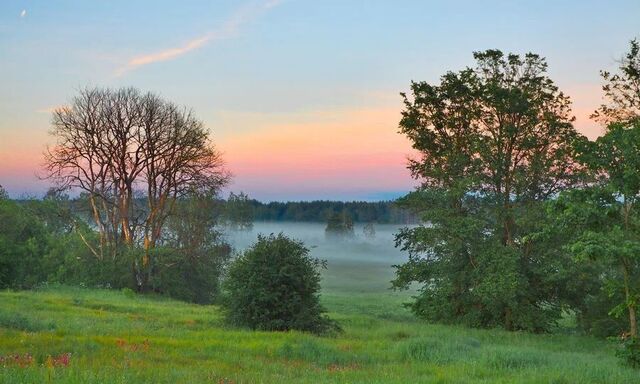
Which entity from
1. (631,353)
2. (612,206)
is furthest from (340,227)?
(631,353)

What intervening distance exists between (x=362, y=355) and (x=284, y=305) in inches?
275

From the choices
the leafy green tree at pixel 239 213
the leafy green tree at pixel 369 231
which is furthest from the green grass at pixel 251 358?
the leafy green tree at pixel 369 231

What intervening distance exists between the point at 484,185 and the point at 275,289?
41.3 ft

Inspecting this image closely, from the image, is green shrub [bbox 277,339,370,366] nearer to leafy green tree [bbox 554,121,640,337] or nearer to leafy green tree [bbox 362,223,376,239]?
leafy green tree [bbox 554,121,640,337]

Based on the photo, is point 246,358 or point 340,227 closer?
point 246,358

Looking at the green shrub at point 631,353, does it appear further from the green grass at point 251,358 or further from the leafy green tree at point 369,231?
the leafy green tree at point 369,231

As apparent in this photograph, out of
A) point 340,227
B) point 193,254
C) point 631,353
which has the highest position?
point 631,353

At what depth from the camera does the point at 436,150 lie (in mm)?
28953

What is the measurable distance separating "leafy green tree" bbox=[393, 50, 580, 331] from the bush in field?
8238 millimetres

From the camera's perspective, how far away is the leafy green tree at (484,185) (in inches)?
1049

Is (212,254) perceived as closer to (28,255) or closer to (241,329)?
(28,255)

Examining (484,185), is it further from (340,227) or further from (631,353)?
(340,227)

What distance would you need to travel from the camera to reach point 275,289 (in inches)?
835

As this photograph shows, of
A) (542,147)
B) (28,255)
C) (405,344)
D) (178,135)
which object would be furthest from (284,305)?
(28,255)
